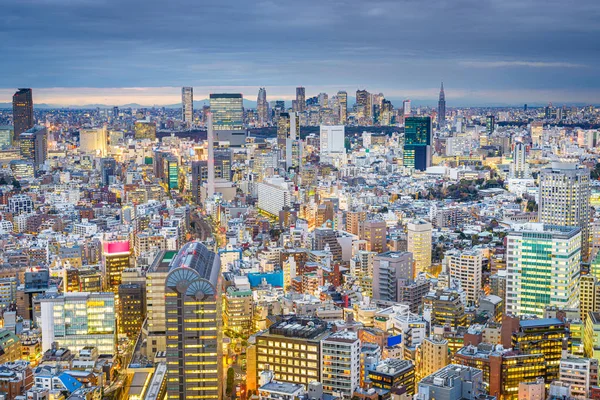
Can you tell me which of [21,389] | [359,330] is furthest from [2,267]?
[359,330]

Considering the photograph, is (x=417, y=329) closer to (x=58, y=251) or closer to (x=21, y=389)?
(x=21, y=389)

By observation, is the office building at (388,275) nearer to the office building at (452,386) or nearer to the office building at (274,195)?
the office building at (452,386)

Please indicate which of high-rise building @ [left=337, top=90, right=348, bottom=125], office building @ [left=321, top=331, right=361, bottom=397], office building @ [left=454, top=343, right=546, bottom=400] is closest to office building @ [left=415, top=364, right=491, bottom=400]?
office building @ [left=454, top=343, right=546, bottom=400]

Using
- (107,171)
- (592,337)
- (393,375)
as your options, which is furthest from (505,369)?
(107,171)

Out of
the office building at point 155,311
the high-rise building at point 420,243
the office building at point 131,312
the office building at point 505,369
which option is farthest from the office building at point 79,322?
the high-rise building at point 420,243

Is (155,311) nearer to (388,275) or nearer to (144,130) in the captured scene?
(388,275)

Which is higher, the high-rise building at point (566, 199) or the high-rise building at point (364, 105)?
the high-rise building at point (364, 105)
